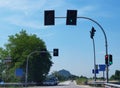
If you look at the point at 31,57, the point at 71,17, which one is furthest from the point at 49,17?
the point at 31,57

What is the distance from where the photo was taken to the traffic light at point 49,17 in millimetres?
30973

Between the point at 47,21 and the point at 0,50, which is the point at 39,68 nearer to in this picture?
the point at 0,50

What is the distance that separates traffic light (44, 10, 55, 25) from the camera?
3097cm

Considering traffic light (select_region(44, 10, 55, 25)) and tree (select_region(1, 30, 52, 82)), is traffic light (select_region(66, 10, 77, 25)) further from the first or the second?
tree (select_region(1, 30, 52, 82))

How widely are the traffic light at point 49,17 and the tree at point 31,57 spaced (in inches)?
2255

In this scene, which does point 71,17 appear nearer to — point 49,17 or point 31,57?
point 49,17

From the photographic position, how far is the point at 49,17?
1228 inches

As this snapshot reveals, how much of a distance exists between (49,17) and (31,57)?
188 feet

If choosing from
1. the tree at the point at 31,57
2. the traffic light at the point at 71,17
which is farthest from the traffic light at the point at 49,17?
the tree at the point at 31,57

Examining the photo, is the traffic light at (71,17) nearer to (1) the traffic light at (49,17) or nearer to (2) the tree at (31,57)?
(1) the traffic light at (49,17)

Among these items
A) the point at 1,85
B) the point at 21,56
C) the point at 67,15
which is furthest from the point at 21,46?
the point at 67,15

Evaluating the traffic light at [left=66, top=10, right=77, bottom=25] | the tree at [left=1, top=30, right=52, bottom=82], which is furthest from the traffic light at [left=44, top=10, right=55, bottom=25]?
the tree at [left=1, top=30, right=52, bottom=82]

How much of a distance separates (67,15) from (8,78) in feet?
214

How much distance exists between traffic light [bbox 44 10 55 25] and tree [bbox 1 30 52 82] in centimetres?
5728
